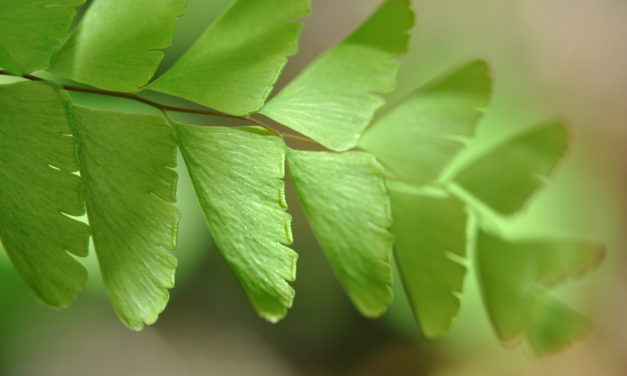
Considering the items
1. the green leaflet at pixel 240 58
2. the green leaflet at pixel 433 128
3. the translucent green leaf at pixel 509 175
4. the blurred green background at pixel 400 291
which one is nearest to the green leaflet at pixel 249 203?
the green leaflet at pixel 240 58

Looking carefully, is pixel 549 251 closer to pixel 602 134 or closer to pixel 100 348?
pixel 100 348

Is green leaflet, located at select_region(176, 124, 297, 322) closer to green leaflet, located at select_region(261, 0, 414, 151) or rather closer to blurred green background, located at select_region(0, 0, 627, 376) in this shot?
green leaflet, located at select_region(261, 0, 414, 151)

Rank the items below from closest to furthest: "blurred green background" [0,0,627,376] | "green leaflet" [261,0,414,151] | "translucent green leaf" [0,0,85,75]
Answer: "translucent green leaf" [0,0,85,75] → "green leaflet" [261,0,414,151] → "blurred green background" [0,0,627,376]

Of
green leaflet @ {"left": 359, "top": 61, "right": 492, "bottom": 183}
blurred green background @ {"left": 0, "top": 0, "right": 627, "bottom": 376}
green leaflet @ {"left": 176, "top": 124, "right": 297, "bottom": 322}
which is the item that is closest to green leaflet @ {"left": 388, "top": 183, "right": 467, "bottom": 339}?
green leaflet @ {"left": 359, "top": 61, "right": 492, "bottom": 183}

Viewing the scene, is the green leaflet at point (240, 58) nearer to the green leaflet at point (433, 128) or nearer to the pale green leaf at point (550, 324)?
the green leaflet at point (433, 128)

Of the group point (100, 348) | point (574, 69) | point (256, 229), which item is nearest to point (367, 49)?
point (256, 229)
